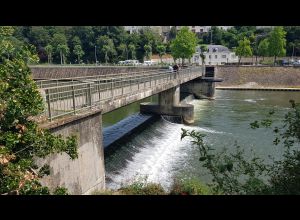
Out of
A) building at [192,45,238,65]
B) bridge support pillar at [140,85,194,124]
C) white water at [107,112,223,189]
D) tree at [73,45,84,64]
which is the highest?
tree at [73,45,84,64]

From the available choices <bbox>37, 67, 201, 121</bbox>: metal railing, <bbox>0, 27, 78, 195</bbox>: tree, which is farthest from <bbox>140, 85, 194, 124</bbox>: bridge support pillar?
<bbox>0, 27, 78, 195</bbox>: tree

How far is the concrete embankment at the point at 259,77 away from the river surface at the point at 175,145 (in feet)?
64.6

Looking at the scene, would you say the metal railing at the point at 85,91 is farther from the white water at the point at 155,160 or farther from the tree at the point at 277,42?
the tree at the point at 277,42

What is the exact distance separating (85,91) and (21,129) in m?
7.13

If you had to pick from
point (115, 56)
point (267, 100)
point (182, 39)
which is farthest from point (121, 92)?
point (115, 56)

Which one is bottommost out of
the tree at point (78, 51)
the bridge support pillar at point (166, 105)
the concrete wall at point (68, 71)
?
the bridge support pillar at point (166, 105)

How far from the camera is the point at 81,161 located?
1050 cm

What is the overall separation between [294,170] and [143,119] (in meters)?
20.6

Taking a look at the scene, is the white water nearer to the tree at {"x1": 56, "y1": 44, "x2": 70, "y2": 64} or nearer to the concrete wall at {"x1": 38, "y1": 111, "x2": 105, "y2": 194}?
the concrete wall at {"x1": 38, "y1": 111, "x2": 105, "y2": 194}

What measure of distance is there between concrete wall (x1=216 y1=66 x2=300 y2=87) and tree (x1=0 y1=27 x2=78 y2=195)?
51111 mm

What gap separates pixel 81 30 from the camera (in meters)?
91.9

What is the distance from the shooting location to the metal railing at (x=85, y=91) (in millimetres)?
10125

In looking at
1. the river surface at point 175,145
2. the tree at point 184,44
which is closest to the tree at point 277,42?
the tree at point 184,44

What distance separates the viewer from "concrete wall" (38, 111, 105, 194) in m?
9.06
